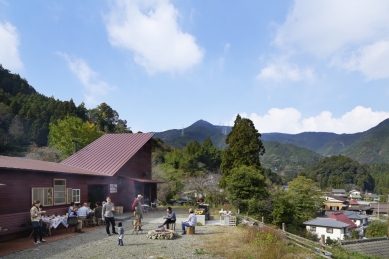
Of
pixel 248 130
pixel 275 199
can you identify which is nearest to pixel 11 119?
pixel 248 130

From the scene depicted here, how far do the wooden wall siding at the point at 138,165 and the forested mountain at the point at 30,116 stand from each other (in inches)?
1024

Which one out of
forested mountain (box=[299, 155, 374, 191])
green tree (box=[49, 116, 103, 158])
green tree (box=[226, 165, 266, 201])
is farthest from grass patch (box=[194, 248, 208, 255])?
forested mountain (box=[299, 155, 374, 191])

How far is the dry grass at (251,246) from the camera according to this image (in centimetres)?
834

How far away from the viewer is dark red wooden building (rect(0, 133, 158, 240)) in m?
→ 11.0

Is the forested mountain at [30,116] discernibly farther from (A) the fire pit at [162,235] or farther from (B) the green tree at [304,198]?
(A) the fire pit at [162,235]

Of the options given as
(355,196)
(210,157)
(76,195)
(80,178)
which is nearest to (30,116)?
(210,157)

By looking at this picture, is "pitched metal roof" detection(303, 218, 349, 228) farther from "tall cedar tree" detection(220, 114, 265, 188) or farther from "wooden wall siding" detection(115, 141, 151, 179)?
"wooden wall siding" detection(115, 141, 151, 179)

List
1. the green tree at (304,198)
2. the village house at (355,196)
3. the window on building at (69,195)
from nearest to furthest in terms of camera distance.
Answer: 1. the window on building at (69,195)
2. the green tree at (304,198)
3. the village house at (355,196)

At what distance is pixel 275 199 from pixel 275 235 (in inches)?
447

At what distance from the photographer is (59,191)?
13688 millimetres

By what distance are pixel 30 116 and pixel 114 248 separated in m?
47.4

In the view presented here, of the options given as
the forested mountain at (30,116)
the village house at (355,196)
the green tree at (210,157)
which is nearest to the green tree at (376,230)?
the green tree at (210,157)

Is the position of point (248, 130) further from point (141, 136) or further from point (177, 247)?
point (177, 247)

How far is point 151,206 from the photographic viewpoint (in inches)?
897
